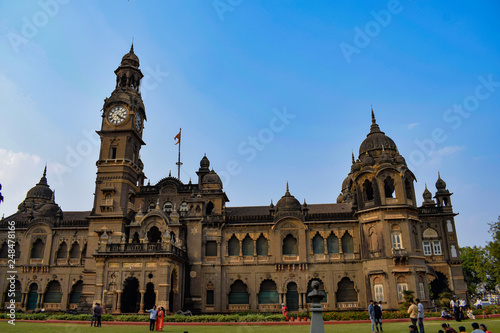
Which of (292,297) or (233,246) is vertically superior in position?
(233,246)

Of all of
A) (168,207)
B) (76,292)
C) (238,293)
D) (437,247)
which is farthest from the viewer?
(168,207)

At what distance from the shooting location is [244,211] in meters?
42.8

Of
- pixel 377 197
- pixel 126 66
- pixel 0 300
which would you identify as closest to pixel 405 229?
pixel 377 197

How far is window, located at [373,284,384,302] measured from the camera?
34.7 m

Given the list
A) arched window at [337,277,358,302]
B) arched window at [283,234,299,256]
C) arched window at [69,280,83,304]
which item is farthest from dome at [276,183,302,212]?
arched window at [69,280,83,304]

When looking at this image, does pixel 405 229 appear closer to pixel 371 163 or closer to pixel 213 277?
pixel 371 163

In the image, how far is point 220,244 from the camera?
39.5 m

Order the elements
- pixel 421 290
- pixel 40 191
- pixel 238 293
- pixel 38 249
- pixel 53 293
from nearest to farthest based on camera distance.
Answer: pixel 421 290 → pixel 238 293 → pixel 53 293 → pixel 38 249 → pixel 40 191

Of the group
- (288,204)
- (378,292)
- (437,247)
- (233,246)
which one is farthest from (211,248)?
(437,247)

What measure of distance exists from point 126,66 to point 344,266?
3227 cm

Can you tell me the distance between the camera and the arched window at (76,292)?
4122 cm

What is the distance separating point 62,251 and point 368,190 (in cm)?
3279

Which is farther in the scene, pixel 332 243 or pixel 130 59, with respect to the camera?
pixel 130 59

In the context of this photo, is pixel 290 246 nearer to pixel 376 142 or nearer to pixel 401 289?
pixel 401 289
